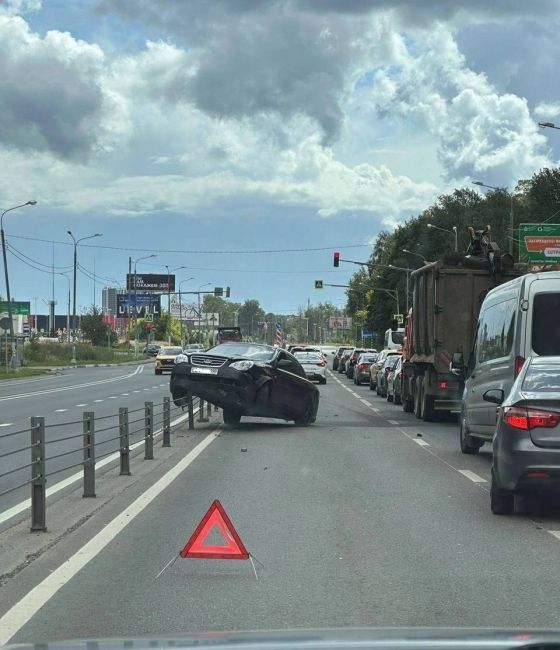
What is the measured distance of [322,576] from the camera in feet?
24.3

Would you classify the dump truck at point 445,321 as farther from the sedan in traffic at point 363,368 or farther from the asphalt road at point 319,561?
the sedan in traffic at point 363,368

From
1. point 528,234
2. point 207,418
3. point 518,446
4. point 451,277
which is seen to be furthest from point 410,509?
point 528,234

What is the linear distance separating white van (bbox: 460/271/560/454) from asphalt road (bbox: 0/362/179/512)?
16.4ft

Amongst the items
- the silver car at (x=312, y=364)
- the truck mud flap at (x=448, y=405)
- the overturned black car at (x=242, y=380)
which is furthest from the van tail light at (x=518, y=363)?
the silver car at (x=312, y=364)

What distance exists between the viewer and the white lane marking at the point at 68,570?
6109mm

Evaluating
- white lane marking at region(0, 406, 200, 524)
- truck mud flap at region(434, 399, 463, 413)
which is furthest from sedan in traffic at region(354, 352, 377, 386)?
white lane marking at region(0, 406, 200, 524)

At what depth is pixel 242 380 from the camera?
2044 centimetres

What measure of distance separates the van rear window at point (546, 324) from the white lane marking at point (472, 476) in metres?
1.70

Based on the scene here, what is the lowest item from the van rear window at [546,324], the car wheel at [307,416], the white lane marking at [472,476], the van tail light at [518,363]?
the white lane marking at [472,476]

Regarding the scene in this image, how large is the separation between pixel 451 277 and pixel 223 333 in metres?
66.0

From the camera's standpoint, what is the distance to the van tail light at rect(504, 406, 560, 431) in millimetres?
9906

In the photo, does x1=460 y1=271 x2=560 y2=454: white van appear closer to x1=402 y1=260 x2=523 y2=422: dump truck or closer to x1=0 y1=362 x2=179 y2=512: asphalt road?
x1=0 y1=362 x2=179 y2=512: asphalt road

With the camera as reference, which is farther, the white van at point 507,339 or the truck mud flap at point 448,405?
the truck mud flap at point 448,405

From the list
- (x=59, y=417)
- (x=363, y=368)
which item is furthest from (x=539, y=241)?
(x=59, y=417)
